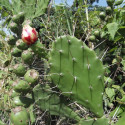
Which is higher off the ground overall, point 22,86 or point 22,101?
point 22,86

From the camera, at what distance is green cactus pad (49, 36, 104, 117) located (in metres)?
0.93

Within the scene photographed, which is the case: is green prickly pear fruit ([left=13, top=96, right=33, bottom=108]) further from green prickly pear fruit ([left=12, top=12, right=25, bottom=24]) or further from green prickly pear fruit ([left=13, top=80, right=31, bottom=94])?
green prickly pear fruit ([left=12, top=12, right=25, bottom=24])

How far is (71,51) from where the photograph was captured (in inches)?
36.8

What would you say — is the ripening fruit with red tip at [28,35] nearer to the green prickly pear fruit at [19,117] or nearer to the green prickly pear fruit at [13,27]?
the green prickly pear fruit at [13,27]

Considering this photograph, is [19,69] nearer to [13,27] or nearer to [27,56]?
[27,56]

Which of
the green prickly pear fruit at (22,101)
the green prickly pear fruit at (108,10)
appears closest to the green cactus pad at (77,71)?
the green prickly pear fruit at (22,101)

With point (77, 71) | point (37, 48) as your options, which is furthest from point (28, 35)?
point (77, 71)

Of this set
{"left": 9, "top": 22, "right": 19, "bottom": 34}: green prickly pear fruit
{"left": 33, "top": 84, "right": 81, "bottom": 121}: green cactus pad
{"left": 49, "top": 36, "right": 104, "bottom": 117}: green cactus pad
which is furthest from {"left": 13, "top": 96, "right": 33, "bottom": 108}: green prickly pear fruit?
{"left": 9, "top": 22, "right": 19, "bottom": 34}: green prickly pear fruit

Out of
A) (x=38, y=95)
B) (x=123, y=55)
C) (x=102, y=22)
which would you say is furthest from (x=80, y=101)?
(x=102, y=22)

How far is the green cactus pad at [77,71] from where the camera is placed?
926 millimetres

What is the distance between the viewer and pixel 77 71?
96 cm

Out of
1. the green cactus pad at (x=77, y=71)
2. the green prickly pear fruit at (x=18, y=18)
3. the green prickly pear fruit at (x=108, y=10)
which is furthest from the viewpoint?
the green prickly pear fruit at (x=108, y=10)

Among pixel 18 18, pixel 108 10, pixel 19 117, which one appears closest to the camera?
pixel 19 117

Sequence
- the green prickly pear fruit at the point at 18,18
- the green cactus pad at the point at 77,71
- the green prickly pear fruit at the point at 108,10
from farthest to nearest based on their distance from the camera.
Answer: the green prickly pear fruit at the point at 108,10
the green prickly pear fruit at the point at 18,18
the green cactus pad at the point at 77,71
